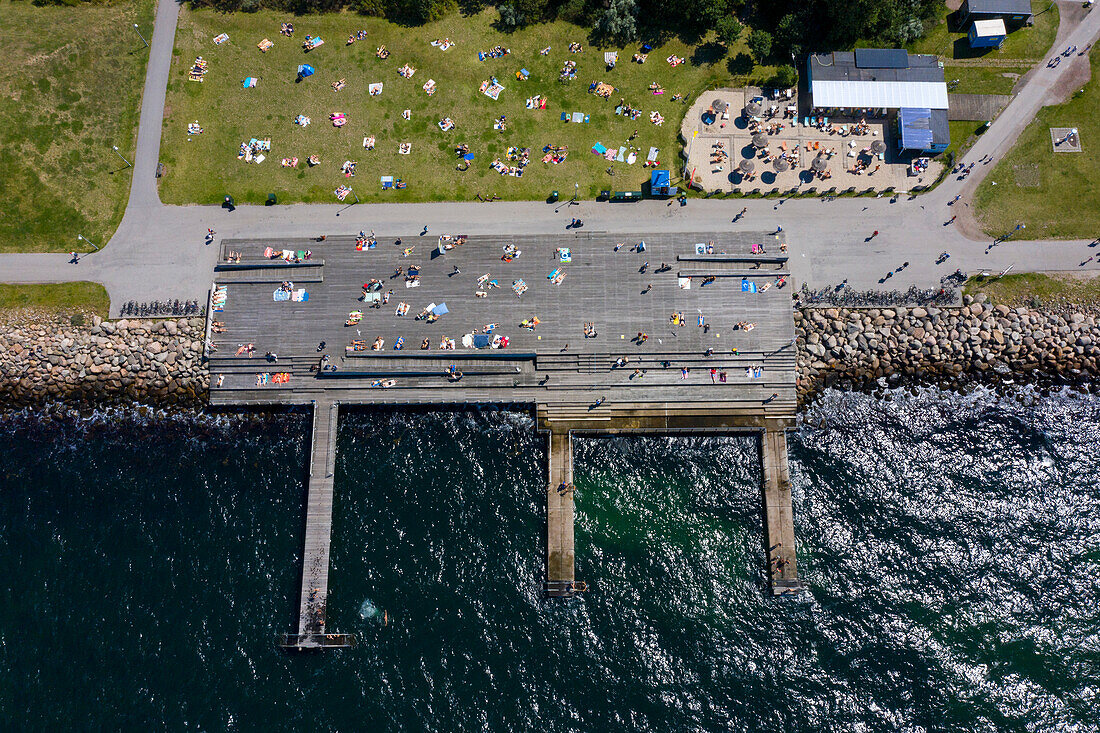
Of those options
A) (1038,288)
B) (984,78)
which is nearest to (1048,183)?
(1038,288)

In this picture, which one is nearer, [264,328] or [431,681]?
[431,681]

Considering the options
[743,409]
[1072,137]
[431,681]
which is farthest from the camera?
[1072,137]

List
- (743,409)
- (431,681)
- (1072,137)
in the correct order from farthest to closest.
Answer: (1072,137) → (743,409) → (431,681)

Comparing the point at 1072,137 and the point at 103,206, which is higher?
the point at 1072,137

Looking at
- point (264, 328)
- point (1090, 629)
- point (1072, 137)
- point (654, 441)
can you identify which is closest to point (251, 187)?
point (264, 328)

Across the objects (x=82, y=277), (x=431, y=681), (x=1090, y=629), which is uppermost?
(x=82, y=277)

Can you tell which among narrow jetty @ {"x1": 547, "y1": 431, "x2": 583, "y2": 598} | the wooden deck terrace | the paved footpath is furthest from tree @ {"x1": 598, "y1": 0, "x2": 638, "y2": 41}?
narrow jetty @ {"x1": 547, "y1": 431, "x2": 583, "y2": 598}

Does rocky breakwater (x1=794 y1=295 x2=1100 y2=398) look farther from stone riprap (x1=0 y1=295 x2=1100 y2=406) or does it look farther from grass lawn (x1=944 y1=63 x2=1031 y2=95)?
grass lawn (x1=944 y1=63 x2=1031 y2=95)

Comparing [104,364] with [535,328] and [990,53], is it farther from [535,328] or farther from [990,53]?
[990,53]

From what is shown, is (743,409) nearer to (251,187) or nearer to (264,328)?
(264,328)
